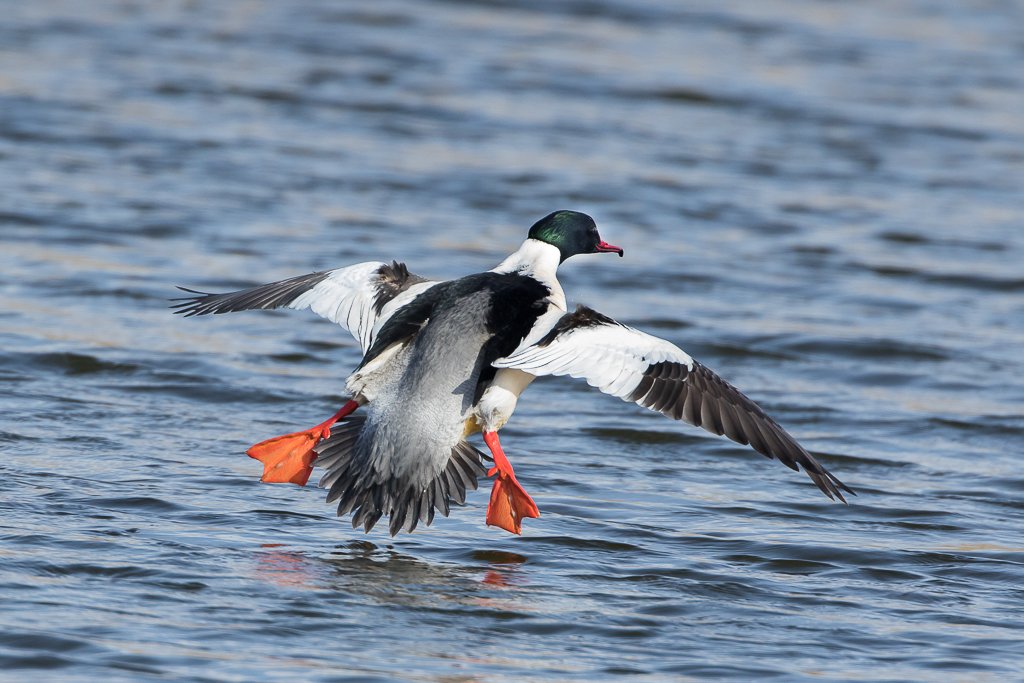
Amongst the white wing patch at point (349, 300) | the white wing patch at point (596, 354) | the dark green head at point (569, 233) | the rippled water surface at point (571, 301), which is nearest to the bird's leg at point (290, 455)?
the rippled water surface at point (571, 301)

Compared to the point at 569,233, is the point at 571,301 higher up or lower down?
lower down

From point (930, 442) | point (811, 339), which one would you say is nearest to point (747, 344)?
point (811, 339)

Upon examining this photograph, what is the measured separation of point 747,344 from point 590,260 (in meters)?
2.42

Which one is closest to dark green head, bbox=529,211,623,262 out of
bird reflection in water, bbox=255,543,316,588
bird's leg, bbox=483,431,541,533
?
bird's leg, bbox=483,431,541,533

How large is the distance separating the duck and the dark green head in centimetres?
103

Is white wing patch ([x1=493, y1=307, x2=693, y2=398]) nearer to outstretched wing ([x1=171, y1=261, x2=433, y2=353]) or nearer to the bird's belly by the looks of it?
the bird's belly

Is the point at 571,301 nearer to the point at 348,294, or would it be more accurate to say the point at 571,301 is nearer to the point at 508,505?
the point at 348,294

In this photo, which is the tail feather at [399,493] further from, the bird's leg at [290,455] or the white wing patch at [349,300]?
the white wing patch at [349,300]

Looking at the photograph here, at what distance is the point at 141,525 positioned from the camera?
5.33 m

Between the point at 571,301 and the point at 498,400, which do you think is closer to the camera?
the point at 498,400

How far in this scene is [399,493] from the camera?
538 centimetres

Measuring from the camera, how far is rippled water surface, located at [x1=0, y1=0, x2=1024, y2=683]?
4789 millimetres

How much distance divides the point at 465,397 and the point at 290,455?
796 millimetres

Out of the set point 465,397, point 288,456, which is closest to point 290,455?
point 288,456
